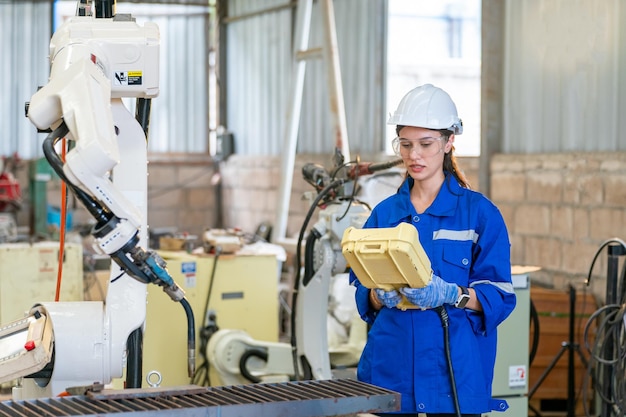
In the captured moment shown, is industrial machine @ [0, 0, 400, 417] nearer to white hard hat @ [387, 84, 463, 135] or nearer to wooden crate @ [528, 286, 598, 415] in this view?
white hard hat @ [387, 84, 463, 135]

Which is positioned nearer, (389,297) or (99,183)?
(99,183)

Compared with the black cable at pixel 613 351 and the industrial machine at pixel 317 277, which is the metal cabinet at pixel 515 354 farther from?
the industrial machine at pixel 317 277

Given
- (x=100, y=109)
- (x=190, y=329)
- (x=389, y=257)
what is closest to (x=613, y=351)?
(x=389, y=257)

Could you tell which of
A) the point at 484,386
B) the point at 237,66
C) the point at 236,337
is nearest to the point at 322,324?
the point at 236,337

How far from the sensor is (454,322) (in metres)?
2.51

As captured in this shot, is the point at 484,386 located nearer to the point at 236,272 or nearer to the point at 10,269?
the point at 236,272

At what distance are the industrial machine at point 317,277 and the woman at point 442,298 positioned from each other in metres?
1.03

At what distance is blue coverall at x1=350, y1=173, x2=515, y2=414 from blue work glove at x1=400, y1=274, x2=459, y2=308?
0.32 feet

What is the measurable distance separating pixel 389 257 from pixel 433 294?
0.59 ft

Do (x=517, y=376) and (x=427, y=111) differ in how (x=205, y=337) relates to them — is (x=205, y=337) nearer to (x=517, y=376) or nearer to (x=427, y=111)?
(x=517, y=376)

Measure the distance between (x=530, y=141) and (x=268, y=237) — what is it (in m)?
3.36

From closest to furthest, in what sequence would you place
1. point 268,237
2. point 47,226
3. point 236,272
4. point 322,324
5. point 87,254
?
point 322,324
point 236,272
point 87,254
point 47,226
point 268,237

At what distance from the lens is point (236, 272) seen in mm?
4762

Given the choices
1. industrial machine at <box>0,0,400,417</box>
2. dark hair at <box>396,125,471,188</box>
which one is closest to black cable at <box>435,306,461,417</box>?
industrial machine at <box>0,0,400,417</box>
